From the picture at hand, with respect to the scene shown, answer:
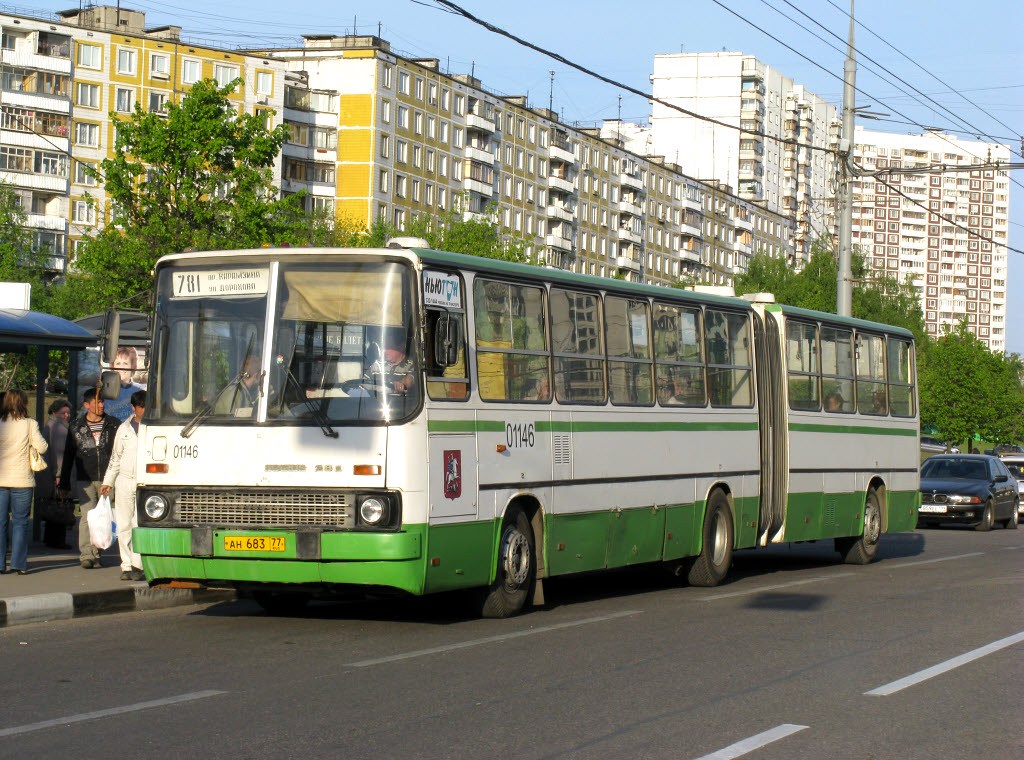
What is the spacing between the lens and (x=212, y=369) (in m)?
12.4

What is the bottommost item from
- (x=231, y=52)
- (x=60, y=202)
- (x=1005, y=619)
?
(x=1005, y=619)

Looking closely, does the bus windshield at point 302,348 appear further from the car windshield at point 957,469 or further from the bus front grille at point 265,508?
the car windshield at point 957,469

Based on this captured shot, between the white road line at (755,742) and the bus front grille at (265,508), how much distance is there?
175 inches

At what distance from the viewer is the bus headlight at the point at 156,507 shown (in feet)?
40.7

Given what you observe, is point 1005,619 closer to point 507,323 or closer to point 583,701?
point 507,323

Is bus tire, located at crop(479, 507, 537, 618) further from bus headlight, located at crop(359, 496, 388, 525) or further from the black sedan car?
the black sedan car

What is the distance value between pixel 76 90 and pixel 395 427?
91.0 m

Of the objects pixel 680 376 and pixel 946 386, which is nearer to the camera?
pixel 680 376

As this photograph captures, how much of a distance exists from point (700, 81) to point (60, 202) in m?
78.8

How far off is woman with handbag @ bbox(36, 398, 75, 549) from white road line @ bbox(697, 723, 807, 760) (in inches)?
424

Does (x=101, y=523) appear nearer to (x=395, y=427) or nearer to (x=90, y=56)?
(x=395, y=427)

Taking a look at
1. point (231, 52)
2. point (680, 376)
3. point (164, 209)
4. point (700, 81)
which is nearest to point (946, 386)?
point (164, 209)

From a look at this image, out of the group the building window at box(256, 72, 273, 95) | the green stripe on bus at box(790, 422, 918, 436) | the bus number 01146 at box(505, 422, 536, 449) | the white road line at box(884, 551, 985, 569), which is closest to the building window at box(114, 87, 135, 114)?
the building window at box(256, 72, 273, 95)

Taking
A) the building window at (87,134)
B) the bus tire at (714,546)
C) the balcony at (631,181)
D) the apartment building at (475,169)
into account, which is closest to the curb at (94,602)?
the bus tire at (714,546)
